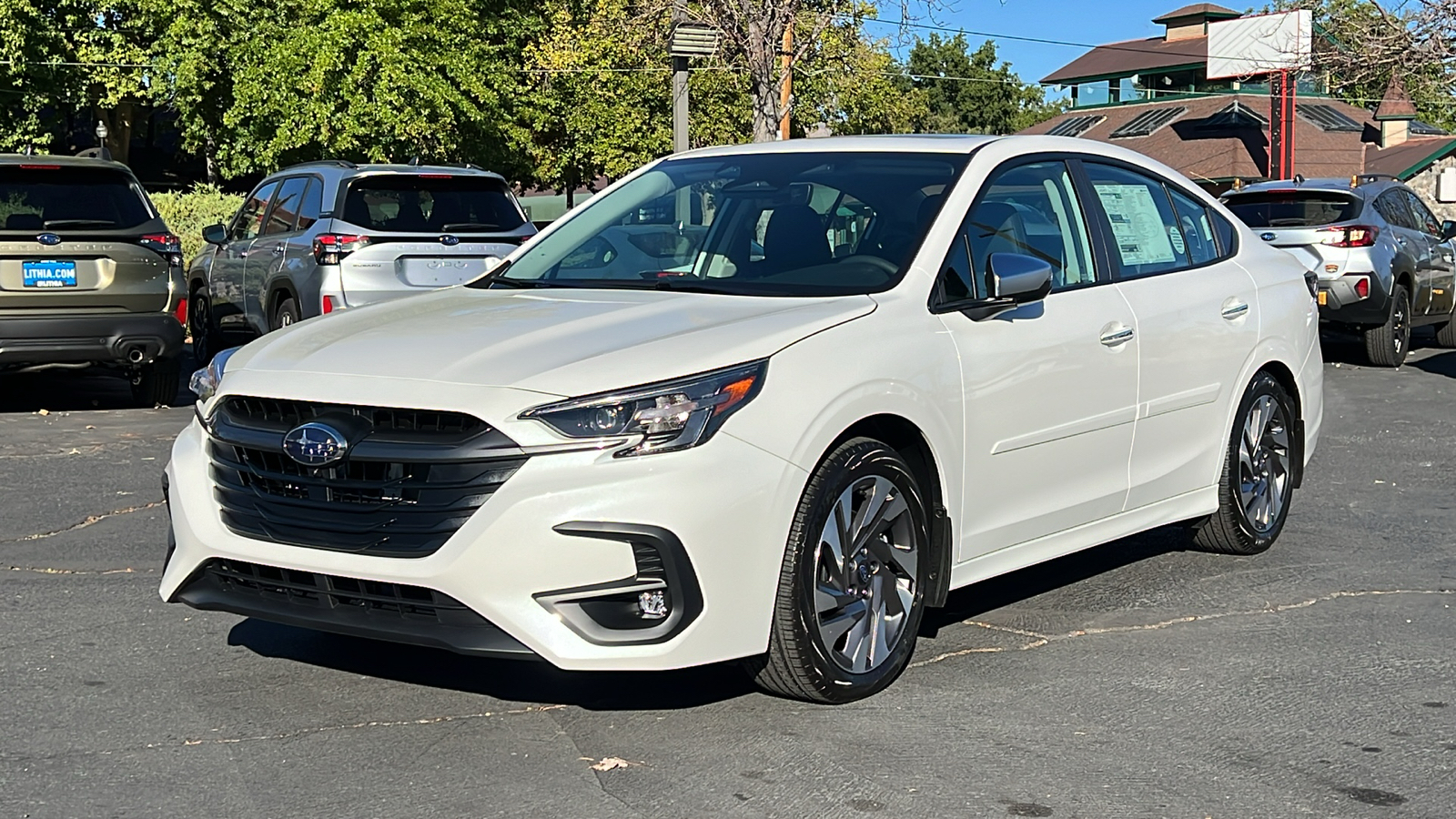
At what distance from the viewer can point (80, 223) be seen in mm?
11570

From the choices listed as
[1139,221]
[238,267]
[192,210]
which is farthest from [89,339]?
[192,210]

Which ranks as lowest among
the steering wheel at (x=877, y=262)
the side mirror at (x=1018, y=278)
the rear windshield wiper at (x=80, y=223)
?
the side mirror at (x=1018, y=278)

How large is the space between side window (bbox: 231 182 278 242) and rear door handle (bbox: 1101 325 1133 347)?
32.7 ft

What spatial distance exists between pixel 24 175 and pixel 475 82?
27.4 m

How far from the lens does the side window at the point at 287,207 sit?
13.7 meters

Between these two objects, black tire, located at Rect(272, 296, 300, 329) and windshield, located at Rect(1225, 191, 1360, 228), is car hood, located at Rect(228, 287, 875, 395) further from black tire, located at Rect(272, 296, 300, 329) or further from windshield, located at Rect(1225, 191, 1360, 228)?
windshield, located at Rect(1225, 191, 1360, 228)

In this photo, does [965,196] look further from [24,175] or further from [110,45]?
[110,45]

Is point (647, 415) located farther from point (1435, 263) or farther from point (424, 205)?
point (1435, 263)

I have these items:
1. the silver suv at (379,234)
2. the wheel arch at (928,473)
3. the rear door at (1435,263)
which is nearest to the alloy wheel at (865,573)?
the wheel arch at (928,473)

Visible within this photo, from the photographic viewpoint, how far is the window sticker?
6.34 metres

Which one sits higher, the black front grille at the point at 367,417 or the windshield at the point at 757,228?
the windshield at the point at 757,228

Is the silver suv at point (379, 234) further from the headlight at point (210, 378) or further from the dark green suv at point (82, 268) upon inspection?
the headlight at point (210, 378)

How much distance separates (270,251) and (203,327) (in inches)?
108

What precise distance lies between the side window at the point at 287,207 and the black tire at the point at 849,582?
954 centimetres
